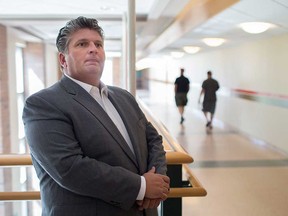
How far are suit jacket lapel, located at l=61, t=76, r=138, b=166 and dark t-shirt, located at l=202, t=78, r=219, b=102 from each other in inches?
361

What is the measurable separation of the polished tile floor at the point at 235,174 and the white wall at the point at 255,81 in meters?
0.36

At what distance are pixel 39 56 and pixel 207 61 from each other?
635 cm

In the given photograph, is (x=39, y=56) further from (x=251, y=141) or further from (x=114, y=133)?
(x=114, y=133)

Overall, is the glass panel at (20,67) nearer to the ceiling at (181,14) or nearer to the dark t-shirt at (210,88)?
the ceiling at (181,14)

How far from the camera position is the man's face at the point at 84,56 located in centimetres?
152

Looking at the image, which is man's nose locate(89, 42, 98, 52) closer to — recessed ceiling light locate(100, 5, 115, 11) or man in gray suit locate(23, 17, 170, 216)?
man in gray suit locate(23, 17, 170, 216)

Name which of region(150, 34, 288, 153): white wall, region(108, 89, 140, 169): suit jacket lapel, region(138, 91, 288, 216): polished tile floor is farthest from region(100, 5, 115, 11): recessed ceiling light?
region(108, 89, 140, 169): suit jacket lapel

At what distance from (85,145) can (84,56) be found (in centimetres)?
39

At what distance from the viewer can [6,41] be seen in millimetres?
9547

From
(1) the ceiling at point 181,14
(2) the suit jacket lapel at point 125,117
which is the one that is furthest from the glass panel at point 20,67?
(2) the suit jacket lapel at point 125,117

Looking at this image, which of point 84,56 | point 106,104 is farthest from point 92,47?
point 106,104

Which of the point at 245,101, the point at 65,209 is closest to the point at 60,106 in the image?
the point at 65,209

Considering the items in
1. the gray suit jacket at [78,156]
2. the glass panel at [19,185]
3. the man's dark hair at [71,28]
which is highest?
the man's dark hair at [71,28]

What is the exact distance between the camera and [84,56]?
4.99ft
